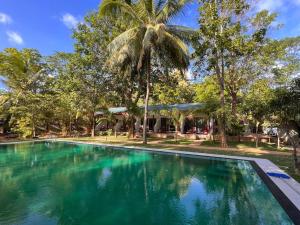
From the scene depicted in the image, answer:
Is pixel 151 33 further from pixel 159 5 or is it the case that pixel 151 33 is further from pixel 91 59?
pixel 91 59

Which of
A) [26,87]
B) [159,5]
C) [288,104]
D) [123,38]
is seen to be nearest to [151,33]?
[123,38]

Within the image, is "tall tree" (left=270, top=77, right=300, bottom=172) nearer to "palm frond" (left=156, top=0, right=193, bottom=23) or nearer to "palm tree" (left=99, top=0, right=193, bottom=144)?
"palm tree" (left=99, top=0, right=193, bottom=144)

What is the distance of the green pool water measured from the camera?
17.7ft

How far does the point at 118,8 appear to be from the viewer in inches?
633

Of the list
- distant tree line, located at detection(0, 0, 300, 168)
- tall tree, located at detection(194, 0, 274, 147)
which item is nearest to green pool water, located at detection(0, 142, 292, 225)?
distant tree line, located at detection(0, 0, 300, 168)

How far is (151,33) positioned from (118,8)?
3.15 m

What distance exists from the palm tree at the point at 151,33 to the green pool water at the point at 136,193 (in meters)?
7.61

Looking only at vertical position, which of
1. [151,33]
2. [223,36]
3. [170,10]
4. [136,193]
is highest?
[170,10]

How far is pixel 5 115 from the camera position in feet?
79.0

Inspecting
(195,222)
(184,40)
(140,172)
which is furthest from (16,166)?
(184,40)

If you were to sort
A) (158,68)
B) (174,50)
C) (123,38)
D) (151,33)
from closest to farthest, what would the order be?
(151,33) → (123,38) → (174,50) → (158,68)

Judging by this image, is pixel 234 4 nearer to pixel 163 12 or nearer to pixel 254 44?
pixel 254 44

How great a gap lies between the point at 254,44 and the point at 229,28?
Answer: 6.42 ft

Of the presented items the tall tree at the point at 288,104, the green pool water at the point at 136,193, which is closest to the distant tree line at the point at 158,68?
the tall tree at the point at 288,104
